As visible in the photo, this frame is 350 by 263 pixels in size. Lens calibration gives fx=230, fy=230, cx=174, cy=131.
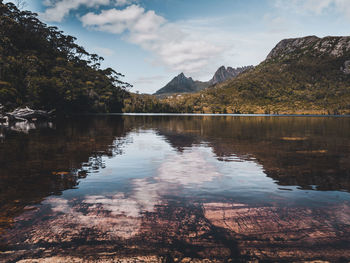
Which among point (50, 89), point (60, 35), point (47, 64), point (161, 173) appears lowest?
point (161, 173)

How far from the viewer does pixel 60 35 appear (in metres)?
187

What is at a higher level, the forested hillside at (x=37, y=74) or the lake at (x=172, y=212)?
the forested hillside at (x=37, y=74)

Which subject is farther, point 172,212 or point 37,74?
point 37,74

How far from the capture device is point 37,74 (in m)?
93.6

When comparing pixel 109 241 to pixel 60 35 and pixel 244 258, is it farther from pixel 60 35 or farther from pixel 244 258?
pixel 60 35

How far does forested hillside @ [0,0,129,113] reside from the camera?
69000 mm

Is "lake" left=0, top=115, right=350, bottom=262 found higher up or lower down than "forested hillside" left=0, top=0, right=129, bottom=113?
lower down

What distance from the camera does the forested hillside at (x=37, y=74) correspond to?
69.0 metres

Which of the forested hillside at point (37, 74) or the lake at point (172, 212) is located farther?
the forested hillside at point (37, 74)

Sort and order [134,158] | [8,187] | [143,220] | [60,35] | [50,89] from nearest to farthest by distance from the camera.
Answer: [143,220]
[8,187]
[134,158]
[50,89]
[60,35]

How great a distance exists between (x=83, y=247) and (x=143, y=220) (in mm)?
2303

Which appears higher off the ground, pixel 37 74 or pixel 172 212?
pixel 37 74

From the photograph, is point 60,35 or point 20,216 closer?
point 20,216

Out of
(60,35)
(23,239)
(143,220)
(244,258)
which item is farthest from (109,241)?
(60,35)
